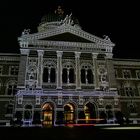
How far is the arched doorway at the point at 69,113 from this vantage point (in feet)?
99.7

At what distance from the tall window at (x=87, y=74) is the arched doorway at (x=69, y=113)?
4511 millimetres

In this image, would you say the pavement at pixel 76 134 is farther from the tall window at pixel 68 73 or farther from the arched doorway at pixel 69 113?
the tall window at pixel 68 73

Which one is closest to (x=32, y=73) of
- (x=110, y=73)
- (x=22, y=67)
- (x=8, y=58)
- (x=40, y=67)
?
(x=40, y=67)

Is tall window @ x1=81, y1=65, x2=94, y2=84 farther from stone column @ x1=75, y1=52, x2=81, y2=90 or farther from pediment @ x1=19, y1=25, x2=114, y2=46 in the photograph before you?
pediment @ x1=19, y1=25, x2=114, y2=46

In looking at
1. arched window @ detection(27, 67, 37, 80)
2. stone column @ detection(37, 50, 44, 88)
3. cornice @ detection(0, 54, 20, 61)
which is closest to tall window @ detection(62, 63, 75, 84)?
stone column @ detection(37, 50, 44, 88)

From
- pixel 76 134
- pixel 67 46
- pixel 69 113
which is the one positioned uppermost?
pixel 67 46

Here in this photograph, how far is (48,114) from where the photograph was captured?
30703 mm

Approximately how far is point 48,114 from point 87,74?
29.0 ft

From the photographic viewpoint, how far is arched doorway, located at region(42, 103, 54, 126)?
3016 cm

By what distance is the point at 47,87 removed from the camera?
3061cm

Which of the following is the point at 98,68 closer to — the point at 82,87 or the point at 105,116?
the point at 82,87

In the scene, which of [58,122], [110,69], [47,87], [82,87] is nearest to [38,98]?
[47,87]

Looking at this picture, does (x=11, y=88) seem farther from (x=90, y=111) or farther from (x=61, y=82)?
(x=90, y=111)

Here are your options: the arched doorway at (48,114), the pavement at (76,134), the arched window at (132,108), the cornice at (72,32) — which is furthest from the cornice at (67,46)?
the pavement at (76,134)
